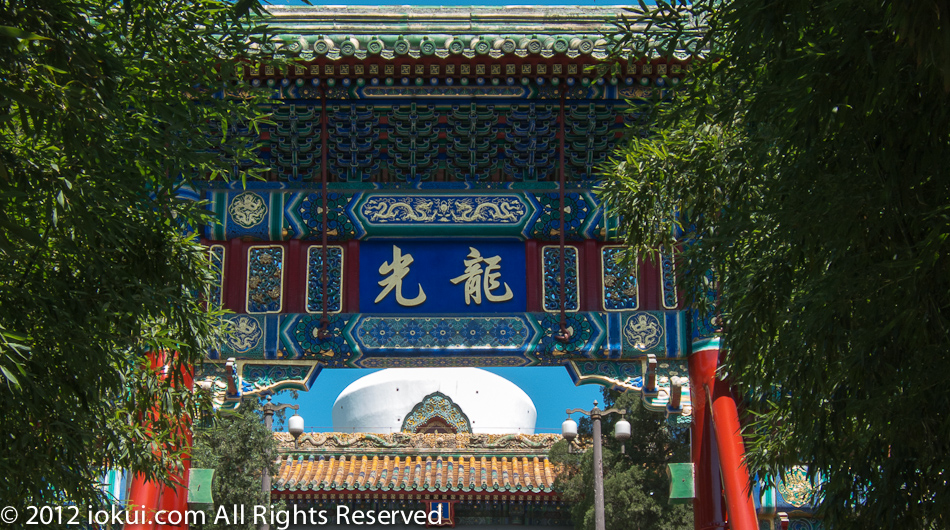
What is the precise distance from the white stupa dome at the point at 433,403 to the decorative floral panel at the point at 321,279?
11.9 meters

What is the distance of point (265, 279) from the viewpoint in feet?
→ 21.7

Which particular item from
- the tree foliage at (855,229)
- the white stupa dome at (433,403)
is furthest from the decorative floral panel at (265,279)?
the white stupa dome at (433,403)

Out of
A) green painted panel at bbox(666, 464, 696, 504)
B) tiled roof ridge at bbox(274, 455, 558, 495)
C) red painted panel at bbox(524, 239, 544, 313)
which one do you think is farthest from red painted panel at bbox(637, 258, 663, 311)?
tiled roof ridge at bbox(274, 455, 558, 495)

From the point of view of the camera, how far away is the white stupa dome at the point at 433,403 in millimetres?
18625

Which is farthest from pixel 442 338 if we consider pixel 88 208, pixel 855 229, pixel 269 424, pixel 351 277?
pixel 269 424

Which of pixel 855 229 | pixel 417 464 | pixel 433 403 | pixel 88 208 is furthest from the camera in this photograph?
pixel 433 403

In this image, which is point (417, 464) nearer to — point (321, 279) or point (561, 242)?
point (321, 279)

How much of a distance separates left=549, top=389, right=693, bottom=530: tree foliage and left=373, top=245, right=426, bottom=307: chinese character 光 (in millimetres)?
5689

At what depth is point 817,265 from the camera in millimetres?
3256

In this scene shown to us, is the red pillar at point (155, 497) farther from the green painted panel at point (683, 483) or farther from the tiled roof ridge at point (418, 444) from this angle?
the tiled roof ridge at point (418, 444)

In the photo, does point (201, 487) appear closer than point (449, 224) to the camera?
Yes

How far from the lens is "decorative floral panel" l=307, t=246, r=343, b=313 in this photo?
6547 millimetres

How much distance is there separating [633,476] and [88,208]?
30.7ft

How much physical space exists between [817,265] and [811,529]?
878cm
